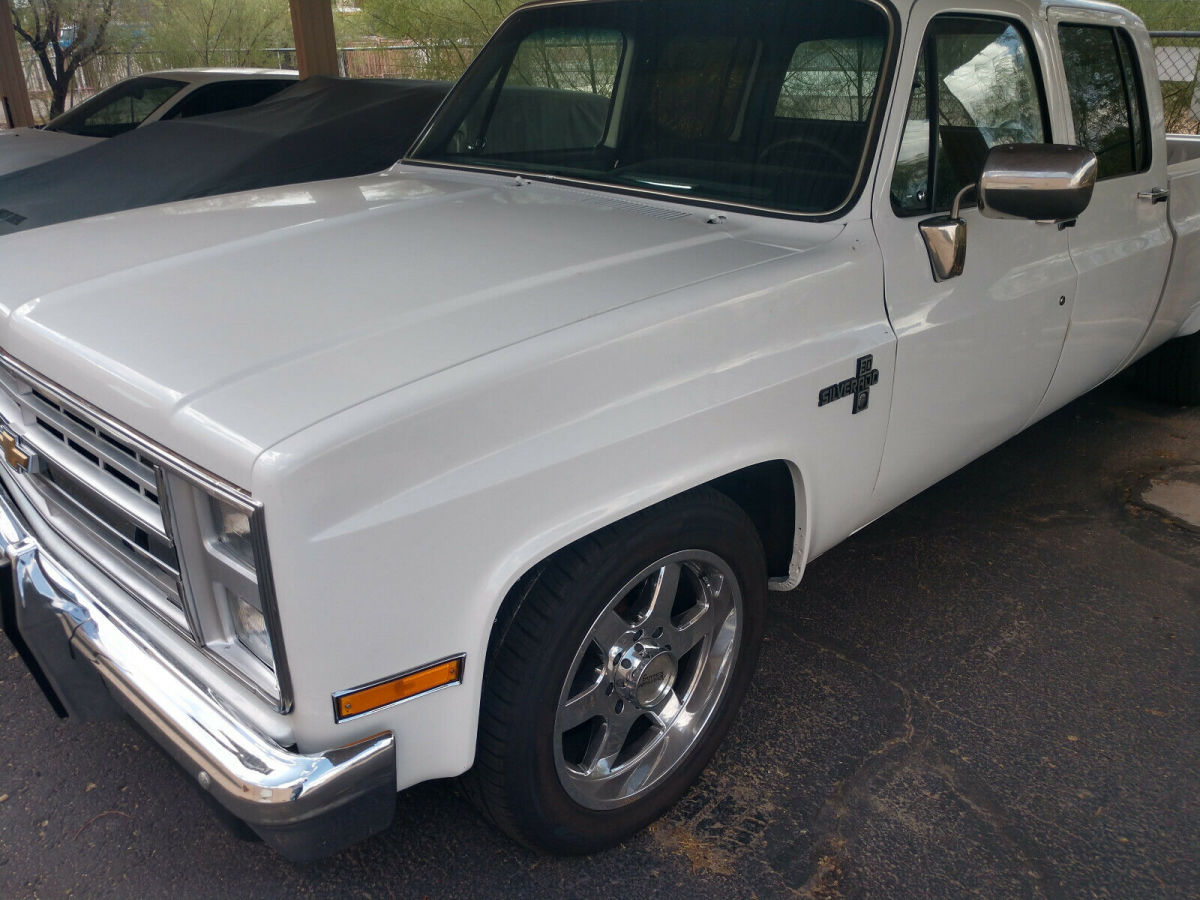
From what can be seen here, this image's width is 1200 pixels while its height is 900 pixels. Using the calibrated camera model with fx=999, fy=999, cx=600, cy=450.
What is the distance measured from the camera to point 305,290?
2.05m

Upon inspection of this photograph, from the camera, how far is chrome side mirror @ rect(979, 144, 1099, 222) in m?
2.31

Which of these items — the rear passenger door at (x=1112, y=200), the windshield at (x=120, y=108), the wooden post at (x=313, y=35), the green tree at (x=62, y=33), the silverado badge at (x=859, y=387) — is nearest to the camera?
the silverado badge at (x=859, y=387)

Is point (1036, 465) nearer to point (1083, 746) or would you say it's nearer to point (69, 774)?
point (1083, 746)

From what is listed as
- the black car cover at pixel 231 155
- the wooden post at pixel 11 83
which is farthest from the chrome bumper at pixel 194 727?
the wooden post at pixel 11 83

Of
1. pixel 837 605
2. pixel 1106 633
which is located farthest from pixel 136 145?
pixel 1106 633

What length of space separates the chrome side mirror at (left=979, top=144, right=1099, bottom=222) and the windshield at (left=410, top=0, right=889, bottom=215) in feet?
1.06

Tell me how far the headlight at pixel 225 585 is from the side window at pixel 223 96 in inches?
251

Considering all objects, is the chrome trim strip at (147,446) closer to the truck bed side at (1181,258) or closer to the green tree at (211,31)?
the truck bed side at (1181,258)

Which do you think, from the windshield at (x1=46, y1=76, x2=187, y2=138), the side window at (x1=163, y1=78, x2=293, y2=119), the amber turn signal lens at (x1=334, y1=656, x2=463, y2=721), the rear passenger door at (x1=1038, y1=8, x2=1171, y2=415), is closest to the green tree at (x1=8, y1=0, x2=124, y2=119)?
the windshield at (x1=46, y1=76, x2=187, y2=138)

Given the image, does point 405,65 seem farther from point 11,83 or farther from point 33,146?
point 33,146

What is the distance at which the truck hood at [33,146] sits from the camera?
6.34 meters

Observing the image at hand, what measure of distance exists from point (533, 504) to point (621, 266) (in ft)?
2.25

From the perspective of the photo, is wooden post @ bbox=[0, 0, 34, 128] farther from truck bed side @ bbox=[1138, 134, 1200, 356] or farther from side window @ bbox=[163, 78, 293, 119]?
truck bed side @ bbox=[1138, 134, 1200, 356]

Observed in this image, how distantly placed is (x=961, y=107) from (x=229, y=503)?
7.30 feet
